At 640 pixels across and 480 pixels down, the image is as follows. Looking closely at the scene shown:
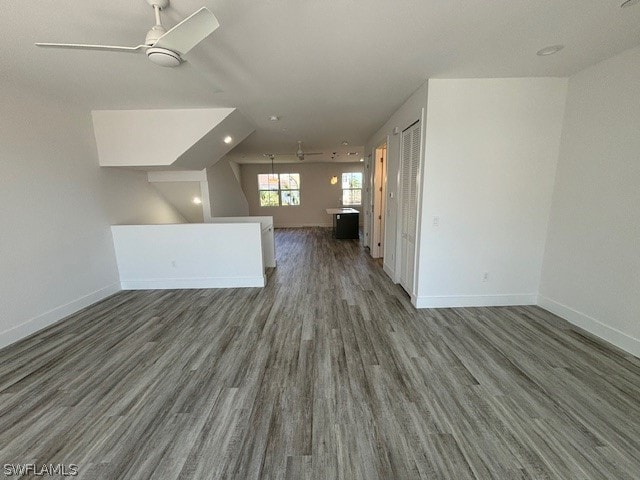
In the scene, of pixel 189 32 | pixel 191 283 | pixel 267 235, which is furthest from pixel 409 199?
pixel 191 283

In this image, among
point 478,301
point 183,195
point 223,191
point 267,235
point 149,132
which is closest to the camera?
point 478,301

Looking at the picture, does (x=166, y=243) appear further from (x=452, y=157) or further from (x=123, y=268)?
(x=452, y=157)

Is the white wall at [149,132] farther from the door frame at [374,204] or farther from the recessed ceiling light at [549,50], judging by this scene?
the recessed ceiling light at [549,50]

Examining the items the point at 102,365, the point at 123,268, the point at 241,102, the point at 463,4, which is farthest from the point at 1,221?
the point at 463,4

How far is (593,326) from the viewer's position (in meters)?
2.59

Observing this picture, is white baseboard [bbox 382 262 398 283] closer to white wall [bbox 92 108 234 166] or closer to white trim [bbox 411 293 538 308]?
white trim [bbox 411 293 538 308]

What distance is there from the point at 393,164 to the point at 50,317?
5089 millimetres

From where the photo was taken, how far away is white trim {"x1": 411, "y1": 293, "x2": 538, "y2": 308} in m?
3.24

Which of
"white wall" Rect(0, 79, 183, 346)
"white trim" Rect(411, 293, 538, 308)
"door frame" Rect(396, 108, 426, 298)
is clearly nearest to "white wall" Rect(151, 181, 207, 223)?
"white wall" Rect(0, 79, 183, 346)

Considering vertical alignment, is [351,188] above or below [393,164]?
below

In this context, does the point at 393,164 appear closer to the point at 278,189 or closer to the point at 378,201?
the point at 378,201

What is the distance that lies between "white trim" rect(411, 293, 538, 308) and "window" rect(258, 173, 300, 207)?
→ 27.2ft

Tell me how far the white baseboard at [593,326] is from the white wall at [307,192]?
826cm

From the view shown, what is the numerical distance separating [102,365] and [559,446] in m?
3.46
